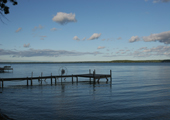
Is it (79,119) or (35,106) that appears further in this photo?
(35,106)

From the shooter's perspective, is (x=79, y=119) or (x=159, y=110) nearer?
(x=79, y=119)

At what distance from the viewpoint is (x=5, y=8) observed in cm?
1335

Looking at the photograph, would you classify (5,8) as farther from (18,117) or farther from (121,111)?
(121,111)

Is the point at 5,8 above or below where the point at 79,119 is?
above

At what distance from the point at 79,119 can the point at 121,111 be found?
458 cm

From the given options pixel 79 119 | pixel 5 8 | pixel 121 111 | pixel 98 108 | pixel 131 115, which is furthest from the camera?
pixel 98 108

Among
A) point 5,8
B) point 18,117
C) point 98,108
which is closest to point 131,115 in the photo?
point 98,108

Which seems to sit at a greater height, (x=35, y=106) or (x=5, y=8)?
(x=5, y=8)

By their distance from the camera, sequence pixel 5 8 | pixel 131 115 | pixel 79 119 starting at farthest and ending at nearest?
1. pixel 131 115
2. pixel 79 119
3. pixel 5 8

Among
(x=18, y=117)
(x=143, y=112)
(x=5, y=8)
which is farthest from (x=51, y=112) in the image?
(x=5, y=8)

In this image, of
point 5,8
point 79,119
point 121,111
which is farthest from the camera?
point 121,111

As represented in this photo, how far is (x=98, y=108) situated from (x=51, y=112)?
4760mm

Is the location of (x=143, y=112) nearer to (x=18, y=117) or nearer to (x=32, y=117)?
(x=32, y=117)

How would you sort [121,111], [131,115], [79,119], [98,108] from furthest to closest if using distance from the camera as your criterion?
1. [98,108]
2. [121,111]
3. [131,115]
4. [79,119]
